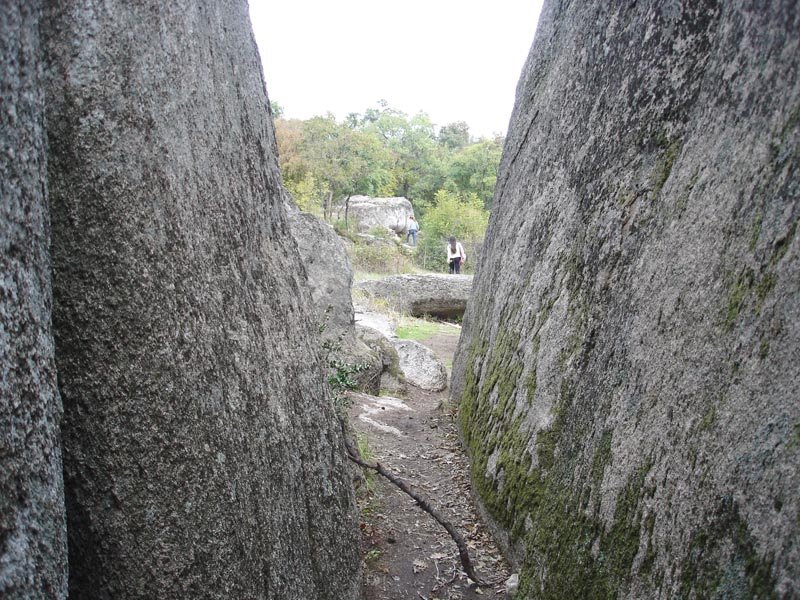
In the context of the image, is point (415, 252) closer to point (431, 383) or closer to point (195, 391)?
point (431, 383)

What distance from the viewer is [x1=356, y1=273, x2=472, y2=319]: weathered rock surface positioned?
59.1 ft

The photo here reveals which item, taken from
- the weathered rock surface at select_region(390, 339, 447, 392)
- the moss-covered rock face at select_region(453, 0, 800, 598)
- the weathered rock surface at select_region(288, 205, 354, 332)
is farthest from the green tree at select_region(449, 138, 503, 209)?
the moss-covered rock face at select_region(453, 0, 800, 598)

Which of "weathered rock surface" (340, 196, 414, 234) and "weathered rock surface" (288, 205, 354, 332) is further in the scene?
"weathered rock surface" (340, 196, 414, 234)

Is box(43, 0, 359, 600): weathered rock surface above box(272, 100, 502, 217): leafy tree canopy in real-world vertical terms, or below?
below

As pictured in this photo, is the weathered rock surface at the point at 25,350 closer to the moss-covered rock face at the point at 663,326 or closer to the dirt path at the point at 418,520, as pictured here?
the moss-covered rock face at the point at 663,326

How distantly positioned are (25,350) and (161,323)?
0.57m

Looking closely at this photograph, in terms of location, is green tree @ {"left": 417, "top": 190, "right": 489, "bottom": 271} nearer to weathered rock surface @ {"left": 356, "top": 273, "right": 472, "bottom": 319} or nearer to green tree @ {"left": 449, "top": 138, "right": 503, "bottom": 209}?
weathered rock surface @ {"left": 356, "top": 273, "right": 472, "bottom": 319}

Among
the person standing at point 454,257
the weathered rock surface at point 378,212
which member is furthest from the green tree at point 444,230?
the person standing at point 454,257

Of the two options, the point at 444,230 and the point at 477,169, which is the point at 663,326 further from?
the point at 477,169

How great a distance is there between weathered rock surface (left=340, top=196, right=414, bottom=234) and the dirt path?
26.4 m

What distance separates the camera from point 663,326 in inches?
95.4

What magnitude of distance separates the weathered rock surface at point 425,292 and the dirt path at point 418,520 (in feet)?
34.9

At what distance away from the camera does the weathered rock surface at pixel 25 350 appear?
154cm

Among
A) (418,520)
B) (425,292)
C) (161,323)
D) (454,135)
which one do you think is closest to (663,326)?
(161,323)
